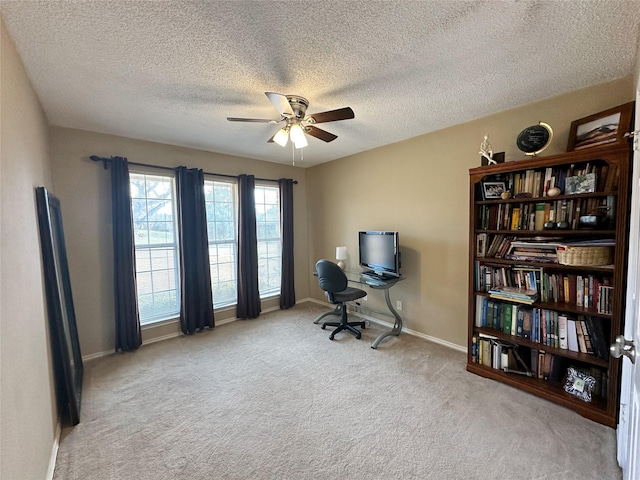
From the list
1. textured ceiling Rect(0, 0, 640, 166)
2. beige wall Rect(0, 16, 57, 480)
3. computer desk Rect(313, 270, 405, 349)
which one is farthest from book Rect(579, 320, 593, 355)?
beige wall Rect(0, 16, 57, 480)

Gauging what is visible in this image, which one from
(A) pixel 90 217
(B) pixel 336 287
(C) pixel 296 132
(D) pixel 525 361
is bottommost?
(D) pixel 525 361

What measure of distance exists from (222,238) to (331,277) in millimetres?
1798

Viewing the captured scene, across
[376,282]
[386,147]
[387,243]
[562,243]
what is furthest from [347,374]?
[386,147]

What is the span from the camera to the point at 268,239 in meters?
4.45

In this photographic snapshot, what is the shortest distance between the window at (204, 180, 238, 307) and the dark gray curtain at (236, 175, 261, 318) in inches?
5.4

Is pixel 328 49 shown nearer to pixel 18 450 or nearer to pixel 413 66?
pixel 413 66

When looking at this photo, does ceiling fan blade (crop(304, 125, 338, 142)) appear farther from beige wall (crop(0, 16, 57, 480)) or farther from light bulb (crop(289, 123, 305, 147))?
beige wall (crop(0, 16, 57, 480))

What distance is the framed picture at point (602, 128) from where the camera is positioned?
5.88ft

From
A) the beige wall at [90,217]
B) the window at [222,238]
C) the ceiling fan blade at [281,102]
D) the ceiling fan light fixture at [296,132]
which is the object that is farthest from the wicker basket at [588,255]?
the beige wall at [90,217]

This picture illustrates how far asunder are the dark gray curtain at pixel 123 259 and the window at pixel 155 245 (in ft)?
0.65

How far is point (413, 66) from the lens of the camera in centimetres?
176

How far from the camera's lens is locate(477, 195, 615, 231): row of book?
1.93 metres

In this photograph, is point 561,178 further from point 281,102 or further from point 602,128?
point 281,102

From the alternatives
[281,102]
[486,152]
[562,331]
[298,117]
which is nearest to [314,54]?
[281,102]
